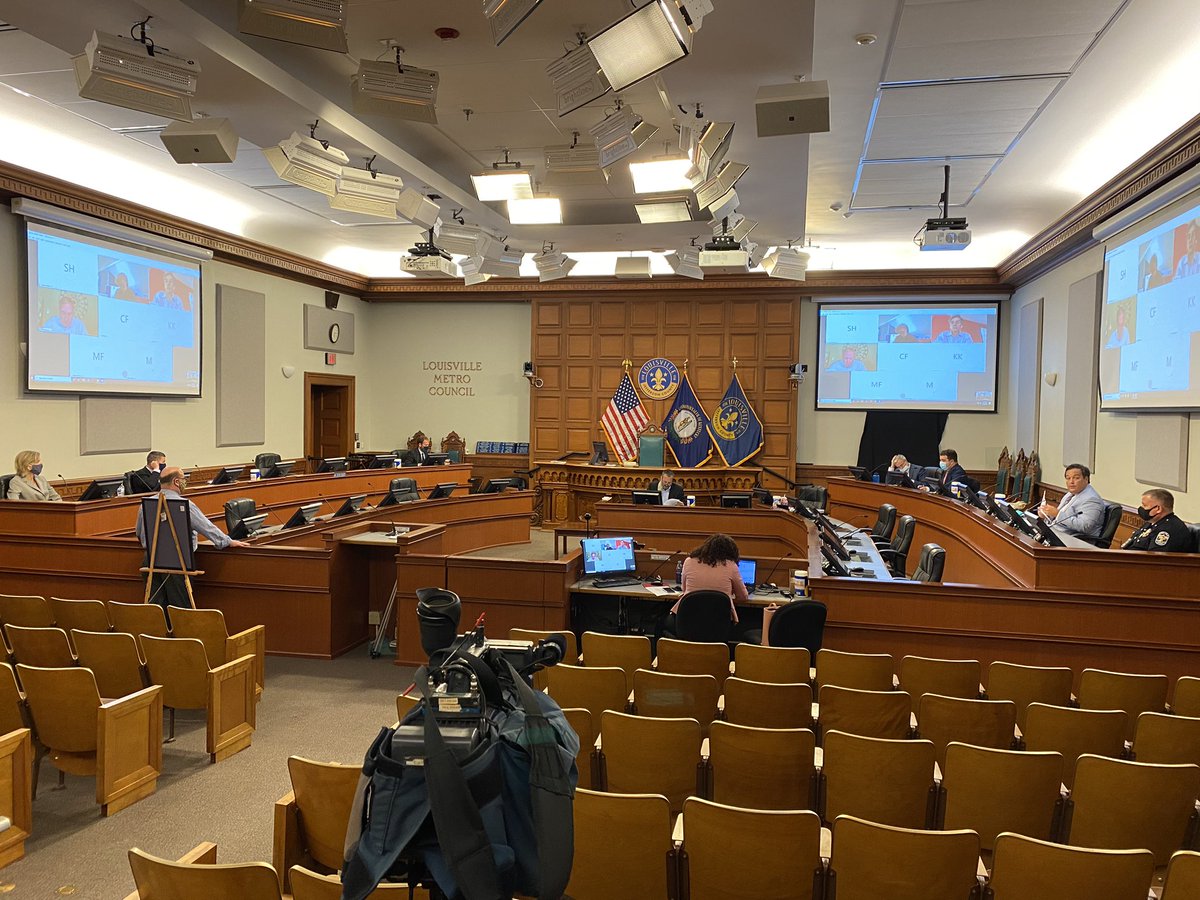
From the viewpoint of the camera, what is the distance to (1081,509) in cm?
680

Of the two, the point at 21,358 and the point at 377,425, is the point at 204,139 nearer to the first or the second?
the point at 21,358

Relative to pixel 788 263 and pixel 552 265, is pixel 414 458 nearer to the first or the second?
pixel 552 265

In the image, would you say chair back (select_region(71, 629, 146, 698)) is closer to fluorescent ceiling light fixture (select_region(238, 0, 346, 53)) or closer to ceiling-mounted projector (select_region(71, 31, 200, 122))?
ceiling-mounted projector (select_region(71, 31, 200, 122))

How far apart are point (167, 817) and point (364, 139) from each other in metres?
5.29

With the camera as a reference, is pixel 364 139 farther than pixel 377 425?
No

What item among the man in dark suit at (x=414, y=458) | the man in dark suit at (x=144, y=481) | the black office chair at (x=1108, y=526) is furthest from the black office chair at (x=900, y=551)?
the man in dark suit at (x=144, y=481)

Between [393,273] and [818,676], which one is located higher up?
[393,273]

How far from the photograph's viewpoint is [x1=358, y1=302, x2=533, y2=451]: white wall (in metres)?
14.7

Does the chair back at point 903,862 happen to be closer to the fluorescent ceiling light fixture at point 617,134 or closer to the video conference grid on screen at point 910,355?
the fluorescent ceiling light fixture at point 617,134

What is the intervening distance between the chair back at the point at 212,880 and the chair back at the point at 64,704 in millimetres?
1929

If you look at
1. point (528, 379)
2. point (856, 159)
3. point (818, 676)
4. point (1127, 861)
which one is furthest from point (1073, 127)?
point (528, 379)

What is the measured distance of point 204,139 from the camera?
577cm

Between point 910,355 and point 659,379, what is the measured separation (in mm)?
4118

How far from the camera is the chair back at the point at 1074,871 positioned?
6.75 ft
